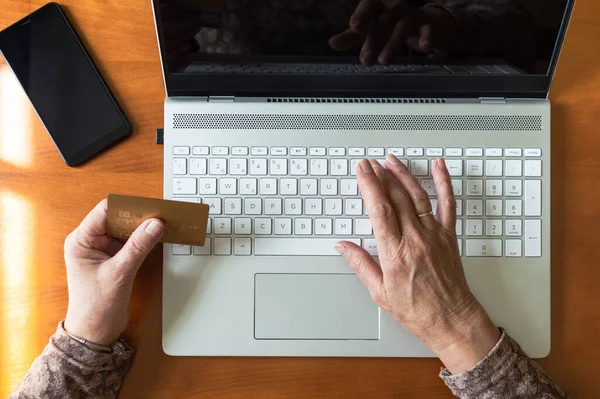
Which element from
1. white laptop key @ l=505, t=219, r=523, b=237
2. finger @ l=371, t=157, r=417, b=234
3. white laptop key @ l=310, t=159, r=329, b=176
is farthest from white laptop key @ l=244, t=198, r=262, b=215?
white laptop key @ l=505, t=219, r=523, b=237

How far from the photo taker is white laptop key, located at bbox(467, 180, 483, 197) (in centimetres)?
81

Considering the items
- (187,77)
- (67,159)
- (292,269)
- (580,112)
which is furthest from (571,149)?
(67,159)

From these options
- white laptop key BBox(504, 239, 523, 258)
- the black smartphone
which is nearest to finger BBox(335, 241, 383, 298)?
white laptop key BBox(504, 239, 523, 258)

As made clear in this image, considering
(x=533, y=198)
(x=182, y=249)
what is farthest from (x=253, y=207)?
(x=533, y=198)

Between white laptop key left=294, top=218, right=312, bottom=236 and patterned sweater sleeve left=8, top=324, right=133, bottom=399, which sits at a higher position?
white laptop key left=294, top=218, right=312, bottom=236

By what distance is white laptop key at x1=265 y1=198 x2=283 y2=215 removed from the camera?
2.65 ft

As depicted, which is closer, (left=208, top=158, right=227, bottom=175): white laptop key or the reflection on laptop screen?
the reflection on laptop screen

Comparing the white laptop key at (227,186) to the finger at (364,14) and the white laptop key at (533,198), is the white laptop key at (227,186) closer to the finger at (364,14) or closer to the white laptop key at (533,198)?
the finger at (364,14)

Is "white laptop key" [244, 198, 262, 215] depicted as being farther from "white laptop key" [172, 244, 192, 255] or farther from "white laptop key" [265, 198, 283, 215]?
"white laptop key" [172, 244, 192, 255]

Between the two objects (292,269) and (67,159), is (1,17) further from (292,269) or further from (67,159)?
(292,269)

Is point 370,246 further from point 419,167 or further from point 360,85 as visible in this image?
point 360,85

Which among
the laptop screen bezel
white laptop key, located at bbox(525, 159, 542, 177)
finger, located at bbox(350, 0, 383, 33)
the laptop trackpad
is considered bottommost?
the laptop trackpad

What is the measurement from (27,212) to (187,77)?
375 mm

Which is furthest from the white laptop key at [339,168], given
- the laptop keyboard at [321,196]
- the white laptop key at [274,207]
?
the white laptop key at [274,207]
